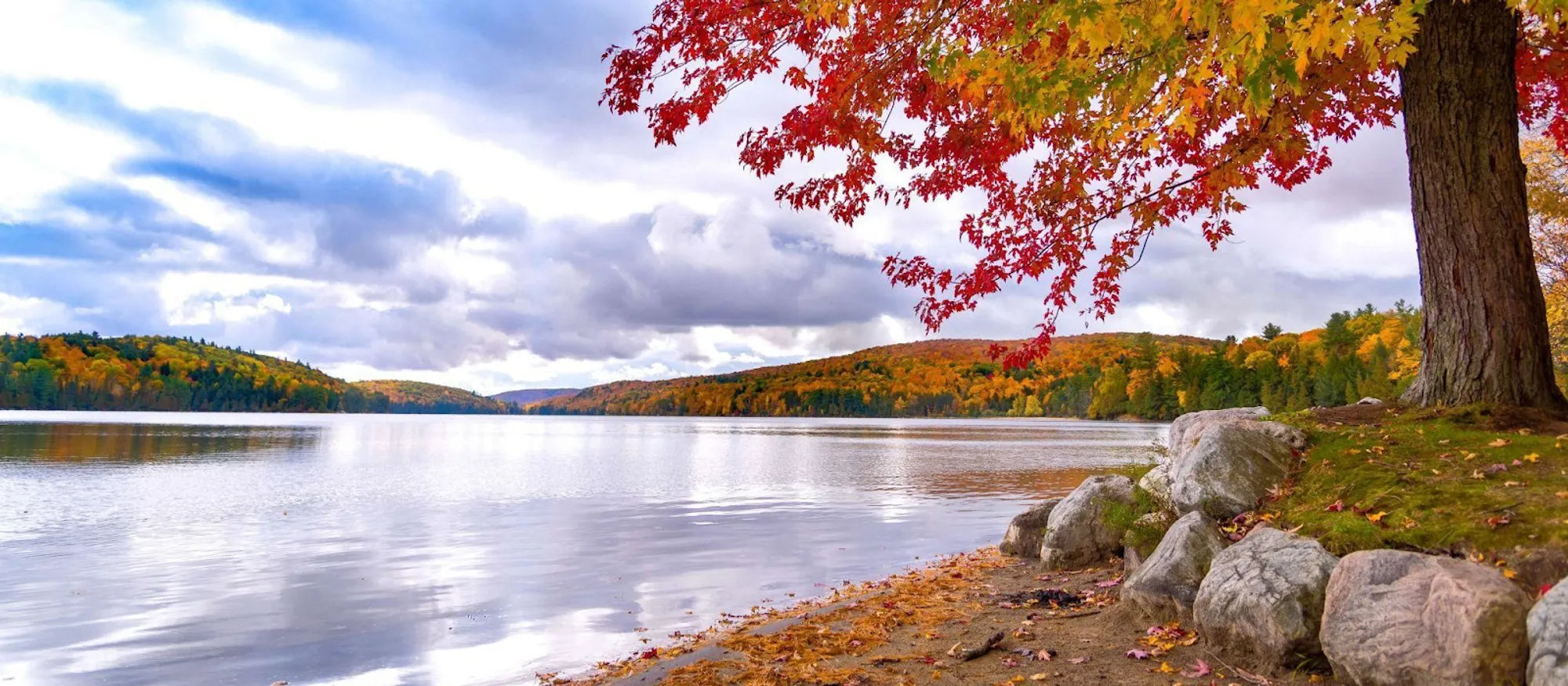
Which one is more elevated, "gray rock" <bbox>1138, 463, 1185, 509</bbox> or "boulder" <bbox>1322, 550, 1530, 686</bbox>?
"gray rock" <bbox>1138, 463, 1185, 509</bbox>

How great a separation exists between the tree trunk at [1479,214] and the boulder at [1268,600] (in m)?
4.35

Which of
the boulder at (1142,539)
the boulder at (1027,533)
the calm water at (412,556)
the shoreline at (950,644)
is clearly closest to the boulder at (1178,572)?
the shoreline at (950,644)

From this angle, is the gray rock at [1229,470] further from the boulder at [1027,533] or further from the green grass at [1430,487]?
the boulder at [1027,533]

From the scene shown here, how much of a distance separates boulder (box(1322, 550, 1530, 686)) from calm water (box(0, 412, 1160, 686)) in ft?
22.8

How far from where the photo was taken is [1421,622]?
18.5ft

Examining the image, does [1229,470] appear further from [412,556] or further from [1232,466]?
[412,556]

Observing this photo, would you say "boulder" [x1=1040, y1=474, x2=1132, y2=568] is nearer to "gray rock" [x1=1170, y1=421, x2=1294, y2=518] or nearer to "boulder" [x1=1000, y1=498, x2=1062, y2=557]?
"boulder" [x1=1000, y1=498, x2=1062, y2=557]

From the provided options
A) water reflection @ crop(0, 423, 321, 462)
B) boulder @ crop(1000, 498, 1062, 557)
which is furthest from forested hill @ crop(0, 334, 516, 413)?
boulder @ crop(1000, 498, 1062, 557)

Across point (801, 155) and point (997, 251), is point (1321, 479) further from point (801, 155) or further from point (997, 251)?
point (801, 155)

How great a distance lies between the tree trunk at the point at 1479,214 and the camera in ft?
30.9

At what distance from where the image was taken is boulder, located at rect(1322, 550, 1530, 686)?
5.29 meters

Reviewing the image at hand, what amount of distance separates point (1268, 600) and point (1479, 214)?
592cm

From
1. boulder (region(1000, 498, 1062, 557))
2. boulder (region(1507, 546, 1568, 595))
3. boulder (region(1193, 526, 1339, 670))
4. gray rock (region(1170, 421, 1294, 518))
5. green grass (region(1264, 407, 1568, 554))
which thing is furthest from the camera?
boulder (region(1000, 498, 1062, 557))

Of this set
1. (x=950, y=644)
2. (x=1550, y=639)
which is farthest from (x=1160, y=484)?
(x=1550, y=639)
